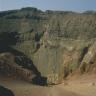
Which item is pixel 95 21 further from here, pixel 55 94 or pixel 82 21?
pixel 55 94

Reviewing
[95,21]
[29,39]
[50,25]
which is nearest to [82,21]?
[95,21]

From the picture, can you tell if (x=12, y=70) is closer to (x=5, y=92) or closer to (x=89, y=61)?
(x=89, y=61)

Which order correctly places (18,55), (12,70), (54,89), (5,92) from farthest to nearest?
(18,55) → (12,70) → (54,89) → (5,92)

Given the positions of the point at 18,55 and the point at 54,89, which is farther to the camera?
the point at 18,55

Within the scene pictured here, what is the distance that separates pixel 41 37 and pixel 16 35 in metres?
3.47

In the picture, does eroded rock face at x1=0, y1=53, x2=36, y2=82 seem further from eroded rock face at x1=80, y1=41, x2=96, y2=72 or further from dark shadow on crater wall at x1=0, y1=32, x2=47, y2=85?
eroded rock face at x1=80, y1=41, x2=96, y2=72

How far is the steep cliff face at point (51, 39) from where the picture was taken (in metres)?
→ 39.2

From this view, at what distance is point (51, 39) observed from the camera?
41.7 meters

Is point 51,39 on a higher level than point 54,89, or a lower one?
lower

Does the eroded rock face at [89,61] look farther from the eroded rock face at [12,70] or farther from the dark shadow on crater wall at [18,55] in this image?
the eroded rock face at [12,70]

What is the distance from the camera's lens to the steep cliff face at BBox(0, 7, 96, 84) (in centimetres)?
3922

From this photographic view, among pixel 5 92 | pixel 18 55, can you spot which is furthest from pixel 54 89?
pixel 18 55

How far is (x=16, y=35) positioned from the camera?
44094 millimetres

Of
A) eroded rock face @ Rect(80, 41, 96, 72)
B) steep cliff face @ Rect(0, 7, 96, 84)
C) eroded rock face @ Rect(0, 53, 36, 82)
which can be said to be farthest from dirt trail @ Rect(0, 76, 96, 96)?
steep cliff face @ Rect(0, 7, 96, 84)
